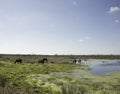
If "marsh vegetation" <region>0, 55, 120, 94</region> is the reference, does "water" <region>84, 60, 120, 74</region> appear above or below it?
above

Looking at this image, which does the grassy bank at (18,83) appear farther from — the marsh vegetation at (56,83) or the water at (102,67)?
the water at (102,67)

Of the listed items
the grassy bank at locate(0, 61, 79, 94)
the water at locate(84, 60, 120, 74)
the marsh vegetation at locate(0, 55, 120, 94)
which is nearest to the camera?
the grassy bank at locate(0, 61, 79, 94)

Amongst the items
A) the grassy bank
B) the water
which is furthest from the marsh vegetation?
the water

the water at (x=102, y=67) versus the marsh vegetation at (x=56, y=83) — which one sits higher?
the water at (x=102, y=67)

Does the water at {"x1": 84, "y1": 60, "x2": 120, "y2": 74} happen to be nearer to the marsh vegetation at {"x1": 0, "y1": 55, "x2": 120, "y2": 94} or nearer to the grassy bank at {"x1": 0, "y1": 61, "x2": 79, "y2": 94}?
the marsh vegetation at {"x1": 0, "y1": 55, "x2": 120, "y2": 94}

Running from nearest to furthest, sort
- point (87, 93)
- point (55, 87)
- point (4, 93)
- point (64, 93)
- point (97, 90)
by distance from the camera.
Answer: point (4, 93) → point (64, 93) → point (87, 93) → point (97, 90) → point (55, 87)

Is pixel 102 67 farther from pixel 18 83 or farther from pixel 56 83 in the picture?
pixel 18 83

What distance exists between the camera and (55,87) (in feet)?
68.2

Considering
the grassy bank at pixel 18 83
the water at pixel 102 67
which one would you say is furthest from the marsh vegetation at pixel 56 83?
the water at pixel 102 67

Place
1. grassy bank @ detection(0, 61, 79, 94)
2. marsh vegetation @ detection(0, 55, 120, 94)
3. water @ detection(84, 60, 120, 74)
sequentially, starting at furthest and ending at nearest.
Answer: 1. water @ detection(84, 60, 120, 74)
2. marsh vegetation @ detection(0, 55, 120, 94)
3. grassy bank @ detection(0, 61, 79, 94)

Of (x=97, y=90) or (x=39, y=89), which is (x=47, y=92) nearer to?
(x=39, y=89)

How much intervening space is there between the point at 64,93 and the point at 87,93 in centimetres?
252

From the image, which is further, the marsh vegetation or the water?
the water

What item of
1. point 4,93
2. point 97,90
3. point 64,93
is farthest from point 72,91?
point 4,93
